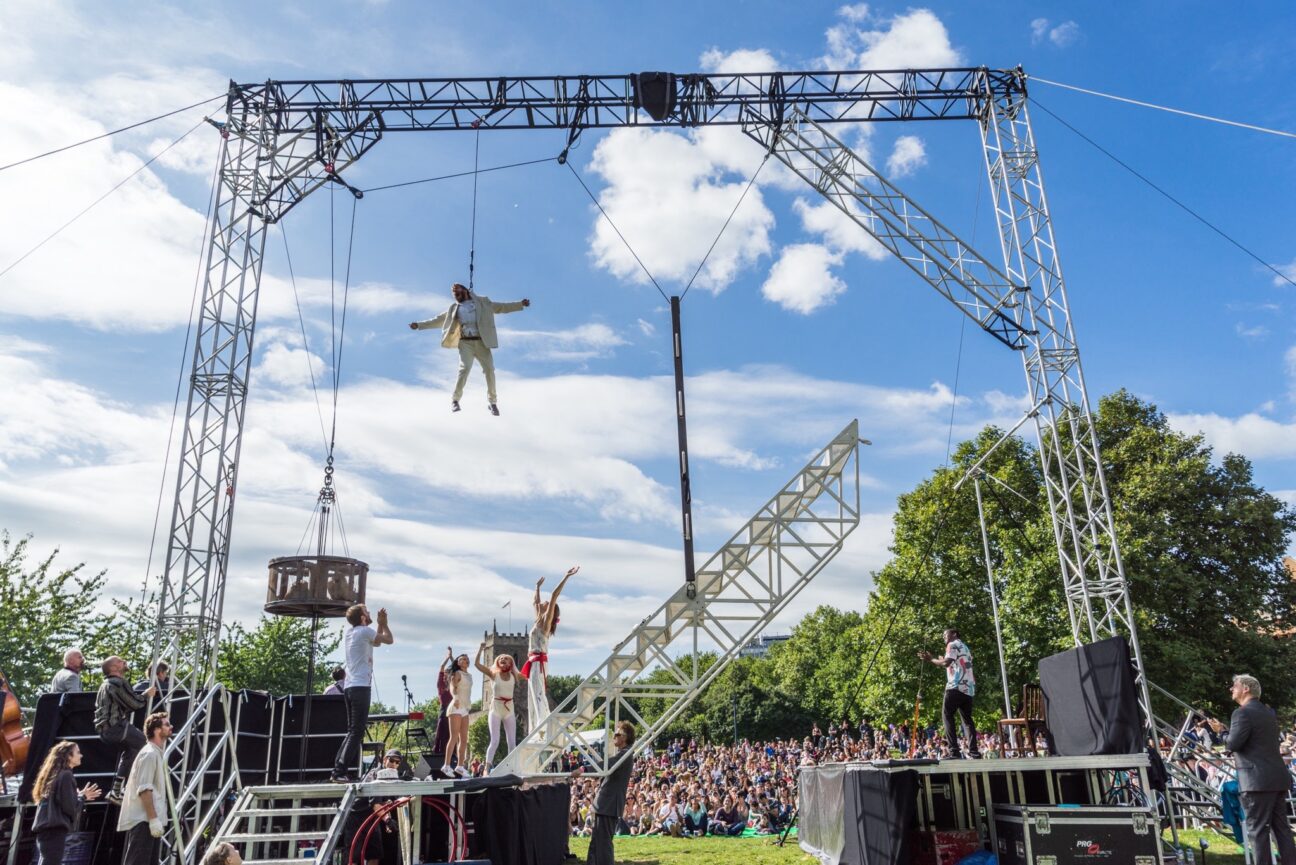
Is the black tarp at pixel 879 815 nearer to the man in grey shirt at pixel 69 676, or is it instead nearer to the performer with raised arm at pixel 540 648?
the performer with raised arm at pixel 540 648

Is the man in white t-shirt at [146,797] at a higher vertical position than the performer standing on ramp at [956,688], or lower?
lower

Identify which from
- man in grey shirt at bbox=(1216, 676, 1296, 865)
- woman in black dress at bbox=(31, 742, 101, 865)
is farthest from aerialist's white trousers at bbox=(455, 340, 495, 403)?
man in grey shirt at bbox=(1216, 676, 1296, 865)

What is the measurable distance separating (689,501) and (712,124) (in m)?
6.48

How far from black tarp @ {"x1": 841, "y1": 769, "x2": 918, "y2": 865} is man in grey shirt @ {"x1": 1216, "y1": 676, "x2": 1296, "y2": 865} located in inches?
107

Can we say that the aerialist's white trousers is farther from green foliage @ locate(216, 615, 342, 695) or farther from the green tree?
green foliage @ locate(216, 615, 342, 695)

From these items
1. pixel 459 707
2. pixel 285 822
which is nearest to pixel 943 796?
pixel 459 707

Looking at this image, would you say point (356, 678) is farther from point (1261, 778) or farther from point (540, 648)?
point (1261, 778)

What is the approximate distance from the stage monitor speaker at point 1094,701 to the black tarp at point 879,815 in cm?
190

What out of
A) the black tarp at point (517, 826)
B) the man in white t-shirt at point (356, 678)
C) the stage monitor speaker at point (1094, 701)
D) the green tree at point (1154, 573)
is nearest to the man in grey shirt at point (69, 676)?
the man in white t-shirt at point (356, 678)

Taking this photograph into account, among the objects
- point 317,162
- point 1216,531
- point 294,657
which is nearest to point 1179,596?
point 1216,531

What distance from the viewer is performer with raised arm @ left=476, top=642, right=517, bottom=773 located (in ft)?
32.3

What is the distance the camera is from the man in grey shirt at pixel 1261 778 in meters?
7.33

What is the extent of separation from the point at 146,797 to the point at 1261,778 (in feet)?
31.5

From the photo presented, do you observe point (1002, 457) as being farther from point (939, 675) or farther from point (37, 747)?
point (37, 747)
